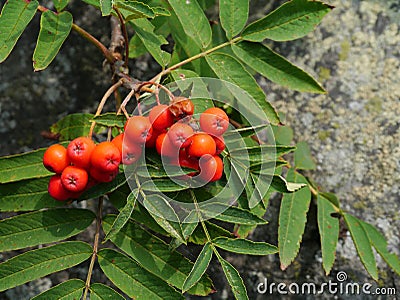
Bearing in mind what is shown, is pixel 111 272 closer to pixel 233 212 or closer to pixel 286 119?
pixel 233 212

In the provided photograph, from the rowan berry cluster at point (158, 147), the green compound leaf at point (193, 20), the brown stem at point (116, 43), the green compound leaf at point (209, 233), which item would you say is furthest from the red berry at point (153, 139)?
the brown stem at point (116, 43)

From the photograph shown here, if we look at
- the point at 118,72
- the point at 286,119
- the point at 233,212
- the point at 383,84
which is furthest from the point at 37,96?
the point at 383,84

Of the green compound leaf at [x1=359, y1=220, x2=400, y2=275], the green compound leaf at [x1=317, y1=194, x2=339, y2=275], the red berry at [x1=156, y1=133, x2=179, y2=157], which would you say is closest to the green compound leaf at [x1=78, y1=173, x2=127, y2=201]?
the red berry at [x1=156, y1=133, x2=179, y2=157]

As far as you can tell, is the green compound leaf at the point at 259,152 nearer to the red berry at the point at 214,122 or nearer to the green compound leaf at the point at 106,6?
the red berry at the point at 214,122

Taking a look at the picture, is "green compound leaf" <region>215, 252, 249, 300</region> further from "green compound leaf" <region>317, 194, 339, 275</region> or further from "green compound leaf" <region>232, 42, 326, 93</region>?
"green compound leaf" <region>232, 42, 326, 93</region>

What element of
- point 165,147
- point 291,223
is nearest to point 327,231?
point 291,223

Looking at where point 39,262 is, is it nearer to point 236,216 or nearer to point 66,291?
point 66,291
